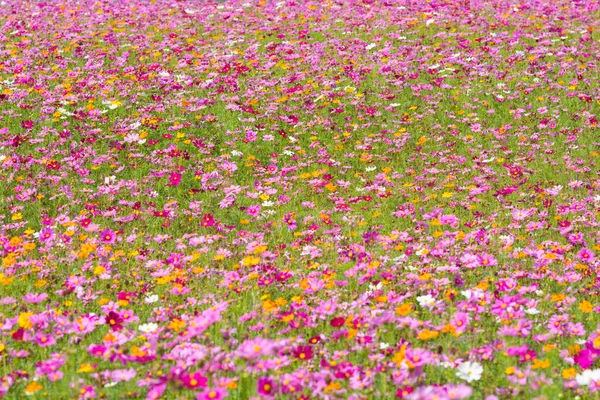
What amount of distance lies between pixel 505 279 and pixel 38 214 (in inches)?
219

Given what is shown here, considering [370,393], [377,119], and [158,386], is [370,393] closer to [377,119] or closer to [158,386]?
[158,386]

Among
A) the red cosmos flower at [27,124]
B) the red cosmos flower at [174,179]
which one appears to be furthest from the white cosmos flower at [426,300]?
the red cosmos flower at [27,124]

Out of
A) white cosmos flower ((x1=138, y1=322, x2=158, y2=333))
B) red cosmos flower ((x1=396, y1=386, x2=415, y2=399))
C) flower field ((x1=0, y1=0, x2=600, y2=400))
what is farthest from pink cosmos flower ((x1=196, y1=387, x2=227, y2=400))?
white cosmos flower ((x1=138, y1=322, x2=158, y2=333))

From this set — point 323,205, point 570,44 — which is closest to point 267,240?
point 323,205

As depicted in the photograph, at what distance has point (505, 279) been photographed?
5.25m

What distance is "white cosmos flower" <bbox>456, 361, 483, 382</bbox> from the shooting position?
3.81 meters

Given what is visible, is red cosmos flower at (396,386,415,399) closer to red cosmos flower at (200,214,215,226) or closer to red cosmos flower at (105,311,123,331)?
red cosmos flower at (105,311,123,331)

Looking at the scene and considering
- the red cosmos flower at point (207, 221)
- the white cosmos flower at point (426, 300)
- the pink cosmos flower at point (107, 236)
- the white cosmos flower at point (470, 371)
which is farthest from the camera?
the red cosmos flower at point (207, 221)

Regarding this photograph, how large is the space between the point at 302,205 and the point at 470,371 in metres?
4.30

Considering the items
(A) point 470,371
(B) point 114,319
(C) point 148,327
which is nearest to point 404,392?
(A) point 470,371

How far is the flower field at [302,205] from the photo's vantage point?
404cm

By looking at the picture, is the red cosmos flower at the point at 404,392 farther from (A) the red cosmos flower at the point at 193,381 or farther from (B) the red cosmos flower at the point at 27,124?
(B) the red cosmos flower at the point at 27,124

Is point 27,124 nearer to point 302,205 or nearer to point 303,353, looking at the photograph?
point 302,205

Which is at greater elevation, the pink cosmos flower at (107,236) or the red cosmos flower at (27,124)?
the red cosmos flower at (27,124)
